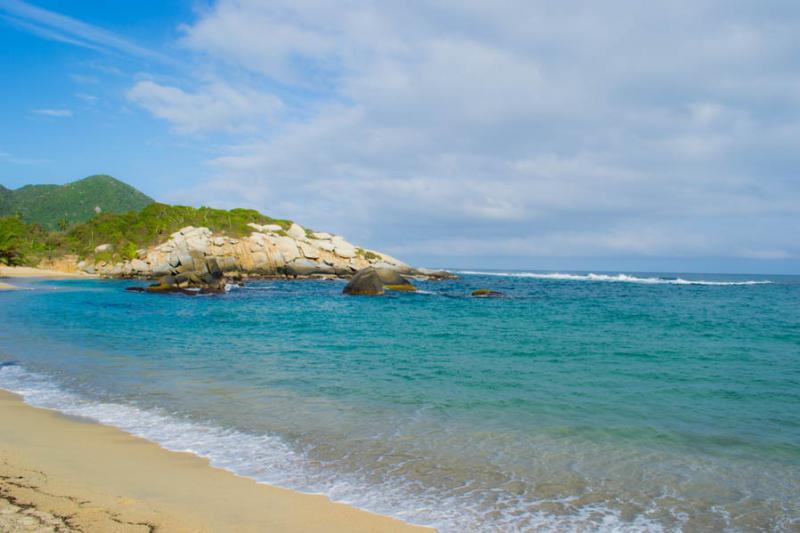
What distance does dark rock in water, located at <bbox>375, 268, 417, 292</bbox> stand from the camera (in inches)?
2031

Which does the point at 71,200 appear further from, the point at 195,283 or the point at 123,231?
the point at 195,283

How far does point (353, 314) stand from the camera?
A: 29.5m

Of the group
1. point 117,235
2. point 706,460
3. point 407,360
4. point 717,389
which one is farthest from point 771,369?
point 117,235

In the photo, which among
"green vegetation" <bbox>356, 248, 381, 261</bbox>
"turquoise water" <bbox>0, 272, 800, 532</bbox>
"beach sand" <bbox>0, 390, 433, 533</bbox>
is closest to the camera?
"beach sand" <bbox>0, 390, 433, 533</bbox>

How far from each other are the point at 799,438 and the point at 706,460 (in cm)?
246

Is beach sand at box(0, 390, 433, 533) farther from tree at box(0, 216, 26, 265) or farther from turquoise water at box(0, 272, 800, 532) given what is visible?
tree at box(0, 216, 26, 265)

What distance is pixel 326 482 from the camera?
6375mm

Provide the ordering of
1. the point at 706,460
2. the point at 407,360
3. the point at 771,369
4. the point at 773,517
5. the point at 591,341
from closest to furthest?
the point at 773,517
the point at 706,460
the point at 771,369
the point at 407,360
the point at 591,341

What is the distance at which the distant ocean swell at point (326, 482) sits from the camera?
537 centimetres

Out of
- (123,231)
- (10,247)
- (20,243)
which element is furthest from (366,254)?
(20,243)

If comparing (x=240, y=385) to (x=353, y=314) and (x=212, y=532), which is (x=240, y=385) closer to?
(x=212, y=532)

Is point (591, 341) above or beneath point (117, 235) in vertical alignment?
beneath

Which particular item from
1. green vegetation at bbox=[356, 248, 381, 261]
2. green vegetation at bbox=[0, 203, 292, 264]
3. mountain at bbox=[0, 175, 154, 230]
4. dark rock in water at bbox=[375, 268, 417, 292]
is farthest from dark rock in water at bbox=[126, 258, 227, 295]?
mountain at bbox=[0, 175, 154, 230]

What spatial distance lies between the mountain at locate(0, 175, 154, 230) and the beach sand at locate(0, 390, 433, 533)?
6464 inches
